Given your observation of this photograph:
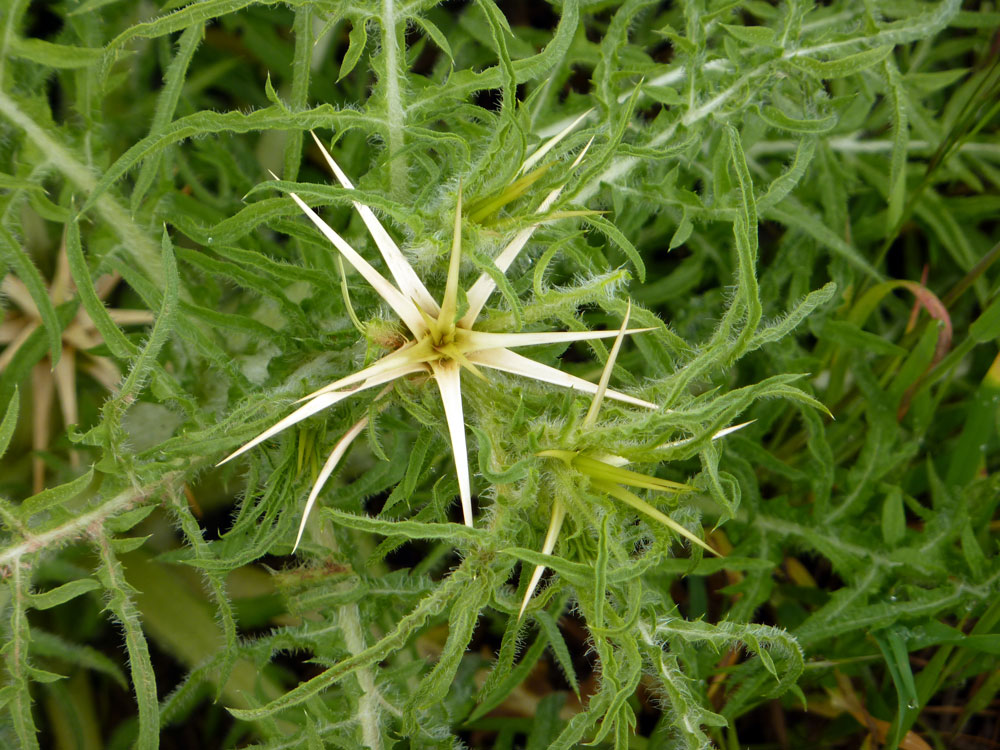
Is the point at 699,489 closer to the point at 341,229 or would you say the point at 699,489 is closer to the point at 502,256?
the point at 502,256

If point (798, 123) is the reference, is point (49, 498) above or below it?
below

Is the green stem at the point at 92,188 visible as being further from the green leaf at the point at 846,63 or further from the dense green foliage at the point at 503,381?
the green leaf at the point at 846,63

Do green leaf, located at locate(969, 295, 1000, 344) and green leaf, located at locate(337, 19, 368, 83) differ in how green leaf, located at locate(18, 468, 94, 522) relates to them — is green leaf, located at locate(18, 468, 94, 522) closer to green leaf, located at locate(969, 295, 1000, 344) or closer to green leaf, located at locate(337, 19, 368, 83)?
green leaf, located at locate(337, 19, 368, 83)

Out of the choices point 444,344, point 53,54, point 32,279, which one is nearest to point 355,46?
point 444,344

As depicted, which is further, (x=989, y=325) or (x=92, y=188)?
(x=989, y=325)

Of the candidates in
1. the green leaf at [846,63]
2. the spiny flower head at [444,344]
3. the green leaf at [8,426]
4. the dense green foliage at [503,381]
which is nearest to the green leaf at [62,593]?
the dense green foliage at [503,381]

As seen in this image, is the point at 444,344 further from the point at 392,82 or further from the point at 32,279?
the point at 32,279

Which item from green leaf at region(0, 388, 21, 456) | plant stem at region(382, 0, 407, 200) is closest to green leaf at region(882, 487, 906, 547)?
plant stem at region(382, 0, 407, 200)

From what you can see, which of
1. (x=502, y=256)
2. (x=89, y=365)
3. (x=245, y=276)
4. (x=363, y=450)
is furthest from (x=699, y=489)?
(x=89, y=365)
